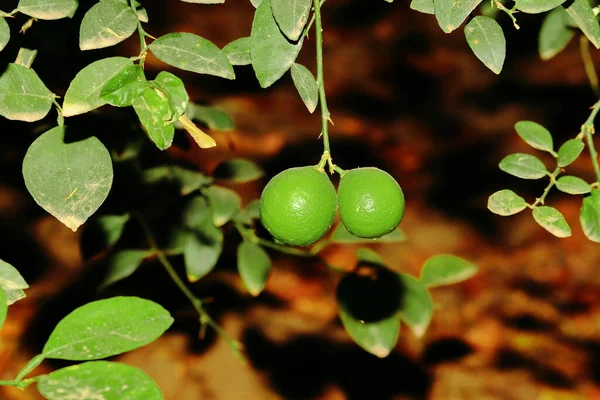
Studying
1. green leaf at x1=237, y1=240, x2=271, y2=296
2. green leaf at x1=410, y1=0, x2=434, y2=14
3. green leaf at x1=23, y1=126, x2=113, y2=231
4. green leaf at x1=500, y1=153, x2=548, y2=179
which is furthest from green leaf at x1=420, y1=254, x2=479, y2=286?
green leaf at x1=23, y1=126, x2=113, y2=231

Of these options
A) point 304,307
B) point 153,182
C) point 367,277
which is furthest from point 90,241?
point 304,307

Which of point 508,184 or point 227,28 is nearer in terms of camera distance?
point 508,184

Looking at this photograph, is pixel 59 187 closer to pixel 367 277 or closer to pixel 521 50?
pixel 367 277

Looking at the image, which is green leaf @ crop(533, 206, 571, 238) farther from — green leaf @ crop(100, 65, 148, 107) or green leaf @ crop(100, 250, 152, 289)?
green leaf @ crop(100, 250, 152, 289)

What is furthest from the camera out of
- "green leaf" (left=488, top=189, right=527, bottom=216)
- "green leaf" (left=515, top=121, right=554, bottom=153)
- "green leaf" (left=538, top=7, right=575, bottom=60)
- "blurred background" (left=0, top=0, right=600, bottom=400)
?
"blurred background" (left=0, top=0, right=600, bottom=400)

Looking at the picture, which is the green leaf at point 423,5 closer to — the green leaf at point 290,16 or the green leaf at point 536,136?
the green leaf at point 290,16

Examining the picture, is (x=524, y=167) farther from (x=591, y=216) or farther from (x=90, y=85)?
(x=90, y=85)
